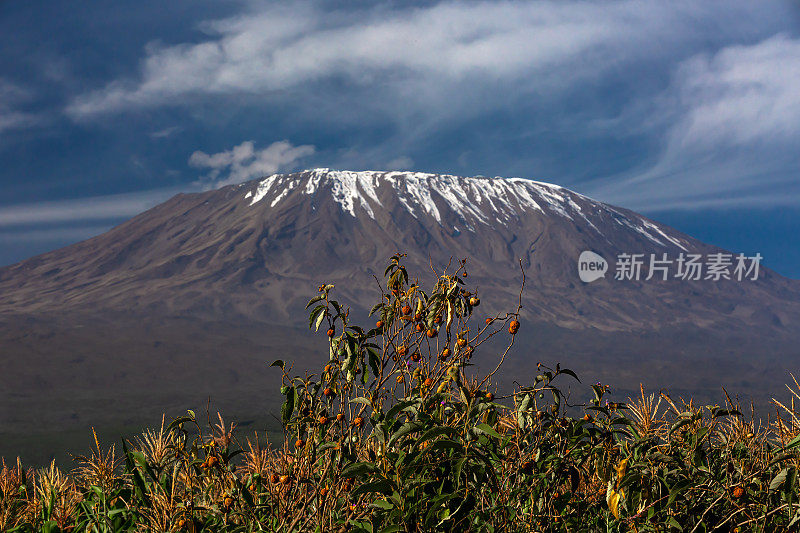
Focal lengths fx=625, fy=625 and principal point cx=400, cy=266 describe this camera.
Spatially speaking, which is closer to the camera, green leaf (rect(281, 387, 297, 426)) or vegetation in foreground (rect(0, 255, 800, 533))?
vegetation in foreground (rect(0, 255, 800, 533))

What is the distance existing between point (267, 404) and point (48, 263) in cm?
13459

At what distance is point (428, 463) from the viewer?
276cm

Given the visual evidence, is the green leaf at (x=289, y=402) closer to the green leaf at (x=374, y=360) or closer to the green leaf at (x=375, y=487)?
the green leaf at (x=374, y=360)

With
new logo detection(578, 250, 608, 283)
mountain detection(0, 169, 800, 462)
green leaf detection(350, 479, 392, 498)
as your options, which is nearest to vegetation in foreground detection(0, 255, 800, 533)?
green leaf detection(350, 479, 392, 498)

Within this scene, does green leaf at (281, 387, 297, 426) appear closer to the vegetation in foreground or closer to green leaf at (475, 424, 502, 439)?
the vegetation in foreground

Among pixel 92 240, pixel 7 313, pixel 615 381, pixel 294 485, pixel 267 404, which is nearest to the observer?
pixel 294 485

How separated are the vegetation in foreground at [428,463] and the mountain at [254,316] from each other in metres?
71.3

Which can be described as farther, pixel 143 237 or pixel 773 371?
pixel 143 237

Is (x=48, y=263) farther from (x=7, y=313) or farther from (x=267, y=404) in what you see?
(x=267, y=404)

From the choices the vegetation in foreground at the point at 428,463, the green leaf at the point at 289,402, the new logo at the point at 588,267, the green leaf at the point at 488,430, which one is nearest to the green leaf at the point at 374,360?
the vegetation in foreground at the point at 428,463

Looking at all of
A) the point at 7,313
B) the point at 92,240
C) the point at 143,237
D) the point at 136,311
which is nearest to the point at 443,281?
the point at 136,311

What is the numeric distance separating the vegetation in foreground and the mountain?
234 feet

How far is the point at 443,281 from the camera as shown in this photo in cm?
334

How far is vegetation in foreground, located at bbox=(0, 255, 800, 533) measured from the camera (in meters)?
2.79
